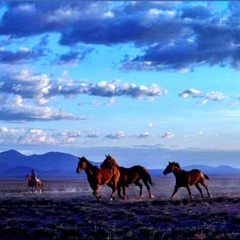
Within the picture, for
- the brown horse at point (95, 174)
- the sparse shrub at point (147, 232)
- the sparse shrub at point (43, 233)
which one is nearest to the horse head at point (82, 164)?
the brown horse at point (95, 174)

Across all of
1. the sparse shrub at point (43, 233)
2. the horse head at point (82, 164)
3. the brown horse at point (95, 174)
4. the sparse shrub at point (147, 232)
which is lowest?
the sparse shrub at point (43, 233)

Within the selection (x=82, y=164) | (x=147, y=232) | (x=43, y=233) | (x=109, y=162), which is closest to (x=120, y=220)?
(x=147, y=232)

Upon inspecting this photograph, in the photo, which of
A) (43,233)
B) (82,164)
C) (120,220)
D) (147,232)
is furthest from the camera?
(82,164)

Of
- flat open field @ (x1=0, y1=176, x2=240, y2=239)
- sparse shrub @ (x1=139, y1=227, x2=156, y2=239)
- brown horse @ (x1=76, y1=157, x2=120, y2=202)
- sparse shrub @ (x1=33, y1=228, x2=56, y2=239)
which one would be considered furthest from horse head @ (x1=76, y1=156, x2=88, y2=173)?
sparse shrub @ (x1=139, y1=227, x2=156, y2=239)

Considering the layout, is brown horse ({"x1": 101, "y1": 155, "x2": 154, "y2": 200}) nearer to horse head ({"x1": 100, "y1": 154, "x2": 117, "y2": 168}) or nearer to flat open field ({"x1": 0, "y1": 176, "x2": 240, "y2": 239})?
horse head ({"x1": 100, "y1": 154, "x2": 117, "y2": 168})

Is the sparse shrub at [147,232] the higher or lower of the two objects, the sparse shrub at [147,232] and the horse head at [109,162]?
the lower

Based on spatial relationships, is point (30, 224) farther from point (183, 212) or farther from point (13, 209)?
point (183, 212)

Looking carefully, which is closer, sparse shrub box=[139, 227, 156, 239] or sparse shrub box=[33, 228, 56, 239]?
sparse shrub box=[139, 227, 156, 239]

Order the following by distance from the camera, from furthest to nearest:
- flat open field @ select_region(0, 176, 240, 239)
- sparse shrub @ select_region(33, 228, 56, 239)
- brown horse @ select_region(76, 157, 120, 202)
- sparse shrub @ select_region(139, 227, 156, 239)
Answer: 1. brown horse @ select_region(76, 157, 120, 202)
2. sparse shrub @ select_region(33, 228, 56, 239)
3. flat open field @ select_region(0, 176, 240, 239)
4. sparse shrub @ select_region(139, 227, 156, 239)

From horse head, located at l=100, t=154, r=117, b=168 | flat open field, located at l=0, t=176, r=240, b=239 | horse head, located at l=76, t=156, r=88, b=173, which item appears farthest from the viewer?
horse head, located at l=100, t=154, r=117, b=168

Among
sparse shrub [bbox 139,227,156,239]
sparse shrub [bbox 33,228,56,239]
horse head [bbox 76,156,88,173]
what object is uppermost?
horse head [bbox 76,156,88,173]

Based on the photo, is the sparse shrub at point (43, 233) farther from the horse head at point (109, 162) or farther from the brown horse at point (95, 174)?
the horse head at point (109, 162)

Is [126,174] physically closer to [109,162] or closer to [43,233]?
[109,162]

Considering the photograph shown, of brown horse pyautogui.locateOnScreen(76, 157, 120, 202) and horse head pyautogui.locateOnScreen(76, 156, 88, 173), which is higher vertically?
horse head pyautogui.locateOnScreen(76, 156, 88, 173)
